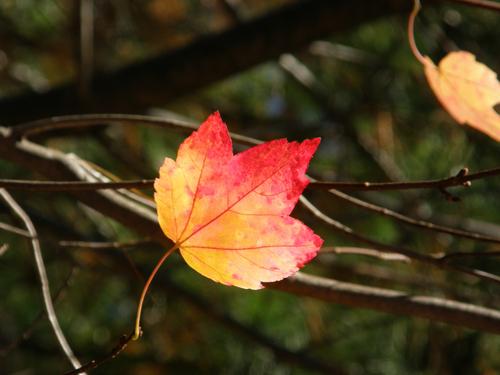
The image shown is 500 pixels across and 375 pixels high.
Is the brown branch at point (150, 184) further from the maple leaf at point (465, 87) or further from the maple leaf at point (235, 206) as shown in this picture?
the maple leaf at point (465, 87)

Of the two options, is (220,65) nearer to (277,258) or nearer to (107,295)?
(277,258)

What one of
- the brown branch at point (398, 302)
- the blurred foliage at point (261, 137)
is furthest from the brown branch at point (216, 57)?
the brown branch at point (398, 302)

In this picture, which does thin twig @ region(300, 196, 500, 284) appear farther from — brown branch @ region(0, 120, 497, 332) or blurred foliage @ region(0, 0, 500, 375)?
blurred foliage @ region(0, 0, 500, 375)

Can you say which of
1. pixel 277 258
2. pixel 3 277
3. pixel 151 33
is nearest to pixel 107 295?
pixel 3 277

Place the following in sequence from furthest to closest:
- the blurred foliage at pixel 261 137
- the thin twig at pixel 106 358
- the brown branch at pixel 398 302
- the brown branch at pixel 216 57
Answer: the blurred foliage at pixel 261 137 → the brown branch at pixel 216 57 → the brown branch at pixel 398 302 → the thin twig at pixel 106 358

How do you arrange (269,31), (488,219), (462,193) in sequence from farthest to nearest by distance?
(488,219) < (462,193) < (269,31)

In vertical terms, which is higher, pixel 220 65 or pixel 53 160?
pixel 220 65

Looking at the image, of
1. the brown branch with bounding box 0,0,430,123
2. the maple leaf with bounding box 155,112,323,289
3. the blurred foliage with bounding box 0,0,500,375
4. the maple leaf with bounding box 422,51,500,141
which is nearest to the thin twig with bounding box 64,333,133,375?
the maple leaf with bounding box 155,112,323,289
